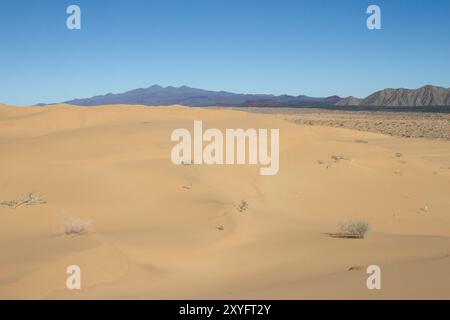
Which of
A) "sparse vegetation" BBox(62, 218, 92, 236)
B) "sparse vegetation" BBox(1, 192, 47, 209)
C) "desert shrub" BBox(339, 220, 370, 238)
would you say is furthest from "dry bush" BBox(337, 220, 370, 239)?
"sparse vegetation" BBox(1, 192, 47, 209)

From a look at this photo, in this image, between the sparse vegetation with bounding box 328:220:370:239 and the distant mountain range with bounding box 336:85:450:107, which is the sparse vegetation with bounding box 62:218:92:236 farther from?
the distant mountain range with bounding box 336:85:450:107

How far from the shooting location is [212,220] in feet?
28.1

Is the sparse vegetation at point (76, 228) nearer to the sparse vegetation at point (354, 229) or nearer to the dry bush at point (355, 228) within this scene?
the sparse vegetation at point (354, 229)

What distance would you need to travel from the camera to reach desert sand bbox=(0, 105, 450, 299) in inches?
202

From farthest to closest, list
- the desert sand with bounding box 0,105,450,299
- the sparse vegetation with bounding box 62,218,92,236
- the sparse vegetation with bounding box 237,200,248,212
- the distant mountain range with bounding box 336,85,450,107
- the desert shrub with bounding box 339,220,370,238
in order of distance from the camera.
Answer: the distant mountain range with bounding box 336,85,450,107
the sparse vegetation with bounding box 237,200,248,212
the desert shrub with bounding box 339,220,370,238
the sparse vegetation with bounding box 62,218,92,236
the desert sand with bounding box 0,105,450,299

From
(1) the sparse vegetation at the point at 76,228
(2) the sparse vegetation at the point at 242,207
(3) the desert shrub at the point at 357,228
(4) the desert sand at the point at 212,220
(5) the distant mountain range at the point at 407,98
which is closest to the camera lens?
(4) the desert sand at the point at 212,220

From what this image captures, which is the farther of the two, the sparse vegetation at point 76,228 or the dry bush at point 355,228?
the dry bush at point 355,228

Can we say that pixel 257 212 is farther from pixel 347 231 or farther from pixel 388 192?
pixel 388 192

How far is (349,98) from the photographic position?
6137 inches

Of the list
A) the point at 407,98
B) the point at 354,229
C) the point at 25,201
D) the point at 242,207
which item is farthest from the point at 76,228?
the point at 407,98

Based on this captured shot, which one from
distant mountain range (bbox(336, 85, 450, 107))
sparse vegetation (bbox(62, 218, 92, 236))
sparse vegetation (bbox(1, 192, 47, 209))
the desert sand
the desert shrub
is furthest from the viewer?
distant mountain range (bbox(336, 85, 450, 107))

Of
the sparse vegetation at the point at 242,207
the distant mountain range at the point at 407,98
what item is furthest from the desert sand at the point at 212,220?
the distant mountain range at the point at 407,98

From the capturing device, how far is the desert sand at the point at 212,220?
512 centimetres
